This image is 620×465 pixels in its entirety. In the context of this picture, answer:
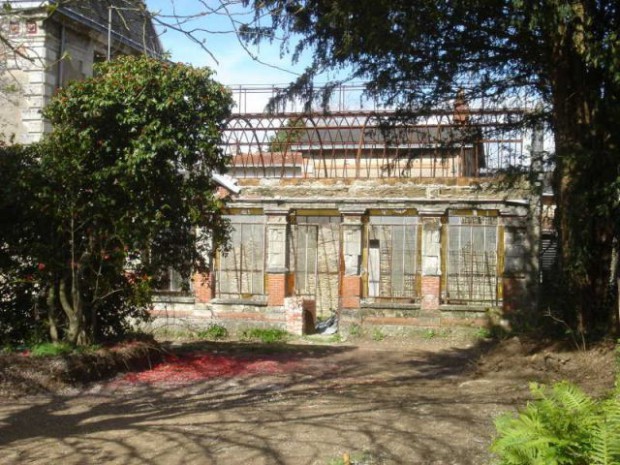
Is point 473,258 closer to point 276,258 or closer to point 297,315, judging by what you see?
point 297,315

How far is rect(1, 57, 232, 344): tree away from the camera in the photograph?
10.6m

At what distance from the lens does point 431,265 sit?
17.0 meters

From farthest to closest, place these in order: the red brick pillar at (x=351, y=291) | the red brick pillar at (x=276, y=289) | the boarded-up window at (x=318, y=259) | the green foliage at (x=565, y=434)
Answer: the boarded-up window at (x=318, y=259), the red brick pillar at (x=276, y=289), the red brick pillar at (x=351, y=291), the green foliage at (x=565, y=434)

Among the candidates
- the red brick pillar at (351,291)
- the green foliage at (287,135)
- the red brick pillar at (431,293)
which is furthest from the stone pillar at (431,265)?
the green foliage at (287,135)

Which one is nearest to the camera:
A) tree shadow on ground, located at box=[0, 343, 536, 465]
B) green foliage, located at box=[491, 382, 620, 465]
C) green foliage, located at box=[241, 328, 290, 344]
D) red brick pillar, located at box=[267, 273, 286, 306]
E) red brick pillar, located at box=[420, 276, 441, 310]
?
green foliage, located at box=[491, 382, 620, 465]

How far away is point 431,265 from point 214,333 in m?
4.91

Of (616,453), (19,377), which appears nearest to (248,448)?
(616,453)

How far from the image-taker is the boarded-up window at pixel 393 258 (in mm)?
17297

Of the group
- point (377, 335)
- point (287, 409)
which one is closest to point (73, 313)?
point (287, 409)

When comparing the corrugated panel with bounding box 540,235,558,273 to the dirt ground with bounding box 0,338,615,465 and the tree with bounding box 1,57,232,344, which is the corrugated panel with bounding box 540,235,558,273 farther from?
the tree with bounding box 1,57,232,344

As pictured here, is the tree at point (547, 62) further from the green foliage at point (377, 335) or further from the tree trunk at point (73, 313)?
the green foliage at point (377, 335)

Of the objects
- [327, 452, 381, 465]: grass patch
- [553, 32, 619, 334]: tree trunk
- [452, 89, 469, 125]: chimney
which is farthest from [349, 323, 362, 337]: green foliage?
[327, 452, 381, 465]: grass patch

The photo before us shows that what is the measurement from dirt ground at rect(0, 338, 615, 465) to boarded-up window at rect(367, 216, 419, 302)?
414 cm

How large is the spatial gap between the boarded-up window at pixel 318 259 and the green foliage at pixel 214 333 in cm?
224
